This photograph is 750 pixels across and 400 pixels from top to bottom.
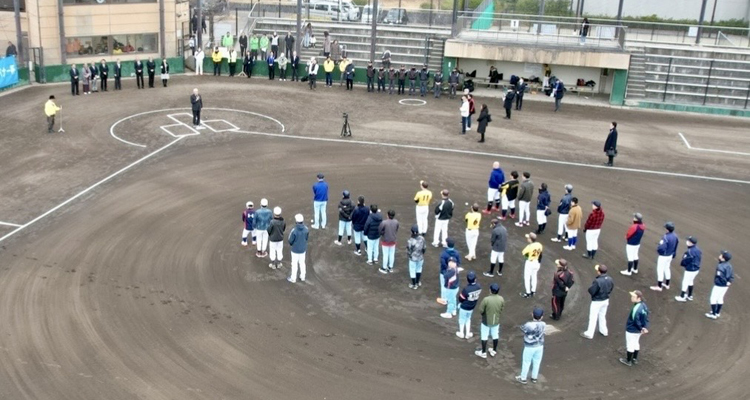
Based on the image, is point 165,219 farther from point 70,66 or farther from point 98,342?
point 70,66

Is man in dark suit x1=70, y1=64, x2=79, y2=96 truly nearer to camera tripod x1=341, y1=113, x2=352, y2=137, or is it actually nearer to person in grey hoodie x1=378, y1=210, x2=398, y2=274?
camera tripod x1=341, y1=113, x2=352, y2=137

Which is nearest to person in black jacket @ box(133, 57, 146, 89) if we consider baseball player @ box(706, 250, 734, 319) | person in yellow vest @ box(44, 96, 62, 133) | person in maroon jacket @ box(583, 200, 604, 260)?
person in yellow vest @ box(44, 96, 62, 133)

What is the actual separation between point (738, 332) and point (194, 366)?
39.9ft

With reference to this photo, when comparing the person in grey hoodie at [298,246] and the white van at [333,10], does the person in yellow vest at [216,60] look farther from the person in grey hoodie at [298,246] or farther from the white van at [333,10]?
the person in grey hoodie at [298,246]

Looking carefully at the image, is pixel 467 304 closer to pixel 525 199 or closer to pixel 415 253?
pixel 415 253

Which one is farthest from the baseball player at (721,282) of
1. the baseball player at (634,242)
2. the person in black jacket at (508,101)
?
the person in black jacket at (508,101)

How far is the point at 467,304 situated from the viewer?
640 inches

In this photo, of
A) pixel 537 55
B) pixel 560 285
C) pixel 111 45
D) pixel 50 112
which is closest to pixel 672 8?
pixel 537 55

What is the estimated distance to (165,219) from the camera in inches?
892

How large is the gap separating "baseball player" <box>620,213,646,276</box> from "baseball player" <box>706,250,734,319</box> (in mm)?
2376

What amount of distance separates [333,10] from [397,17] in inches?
288

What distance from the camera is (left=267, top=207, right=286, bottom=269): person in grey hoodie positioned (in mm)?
19344

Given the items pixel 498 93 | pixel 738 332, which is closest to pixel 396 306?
pixel 738 332

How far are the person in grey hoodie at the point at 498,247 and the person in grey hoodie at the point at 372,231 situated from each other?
2.95 metres
